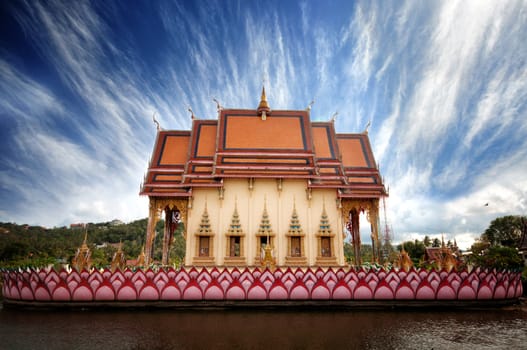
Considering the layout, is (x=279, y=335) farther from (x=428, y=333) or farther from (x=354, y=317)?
(x=428, y=333)

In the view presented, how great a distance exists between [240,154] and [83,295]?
8.30 meters

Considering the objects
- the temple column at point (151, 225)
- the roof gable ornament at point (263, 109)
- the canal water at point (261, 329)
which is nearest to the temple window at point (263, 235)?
the temple column at point (151, 225)

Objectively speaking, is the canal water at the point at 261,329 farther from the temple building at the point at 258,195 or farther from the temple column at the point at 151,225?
the temple column at the point at 151,225

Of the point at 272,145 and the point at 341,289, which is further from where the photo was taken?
the point at 272,145

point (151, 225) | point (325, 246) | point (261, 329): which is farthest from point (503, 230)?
point (261, 329)

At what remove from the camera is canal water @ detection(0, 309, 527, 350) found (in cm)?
443

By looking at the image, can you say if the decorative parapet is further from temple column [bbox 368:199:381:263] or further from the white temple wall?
temple column [bbox 368:199:381:263]

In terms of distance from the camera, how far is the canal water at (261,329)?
14.5 ft

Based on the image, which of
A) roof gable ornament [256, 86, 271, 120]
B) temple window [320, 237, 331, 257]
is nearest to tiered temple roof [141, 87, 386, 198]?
roof gable ornament [256, 86, 271, 120]

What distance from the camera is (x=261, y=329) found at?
5281 mm

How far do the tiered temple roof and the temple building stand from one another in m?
0.05

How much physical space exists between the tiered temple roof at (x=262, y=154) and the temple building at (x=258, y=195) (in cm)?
5

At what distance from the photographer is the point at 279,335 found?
4.89 metres

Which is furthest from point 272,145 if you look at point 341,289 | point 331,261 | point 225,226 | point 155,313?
point 155,313
